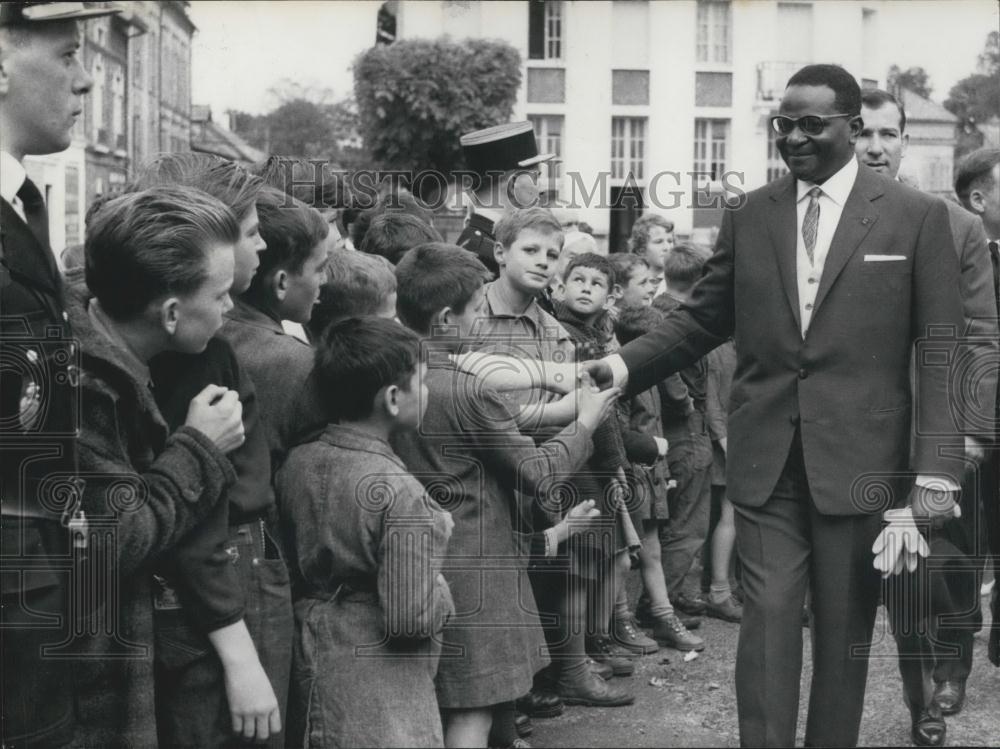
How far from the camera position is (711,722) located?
197 inches

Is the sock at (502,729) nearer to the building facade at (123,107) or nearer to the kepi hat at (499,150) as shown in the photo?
the kepi hat at (499,150)

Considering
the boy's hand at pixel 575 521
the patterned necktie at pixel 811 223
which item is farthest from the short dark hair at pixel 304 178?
the patterned necktie at pixel 811 223

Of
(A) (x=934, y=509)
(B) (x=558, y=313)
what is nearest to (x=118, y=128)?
(B) (x=558, y=313)

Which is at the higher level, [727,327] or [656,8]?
[656,8]

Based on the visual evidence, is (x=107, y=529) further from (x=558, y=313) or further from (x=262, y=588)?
(x=558, y=313)

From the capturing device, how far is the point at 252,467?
10.3 ft

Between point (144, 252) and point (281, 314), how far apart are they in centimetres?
85

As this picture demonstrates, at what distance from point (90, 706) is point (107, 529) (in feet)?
1.38

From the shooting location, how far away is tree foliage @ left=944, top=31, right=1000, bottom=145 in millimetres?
24352

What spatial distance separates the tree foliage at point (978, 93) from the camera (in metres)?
24.4

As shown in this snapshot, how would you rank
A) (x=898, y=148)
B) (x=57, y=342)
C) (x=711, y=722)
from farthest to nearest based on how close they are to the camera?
(x=898, y=148), (x=711, y=722), (x=57, y=342)

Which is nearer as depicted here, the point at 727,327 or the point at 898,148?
the point at 727,327

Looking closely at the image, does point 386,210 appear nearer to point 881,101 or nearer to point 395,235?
point 395,235

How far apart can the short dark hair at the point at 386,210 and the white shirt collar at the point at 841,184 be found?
7.35 ft
